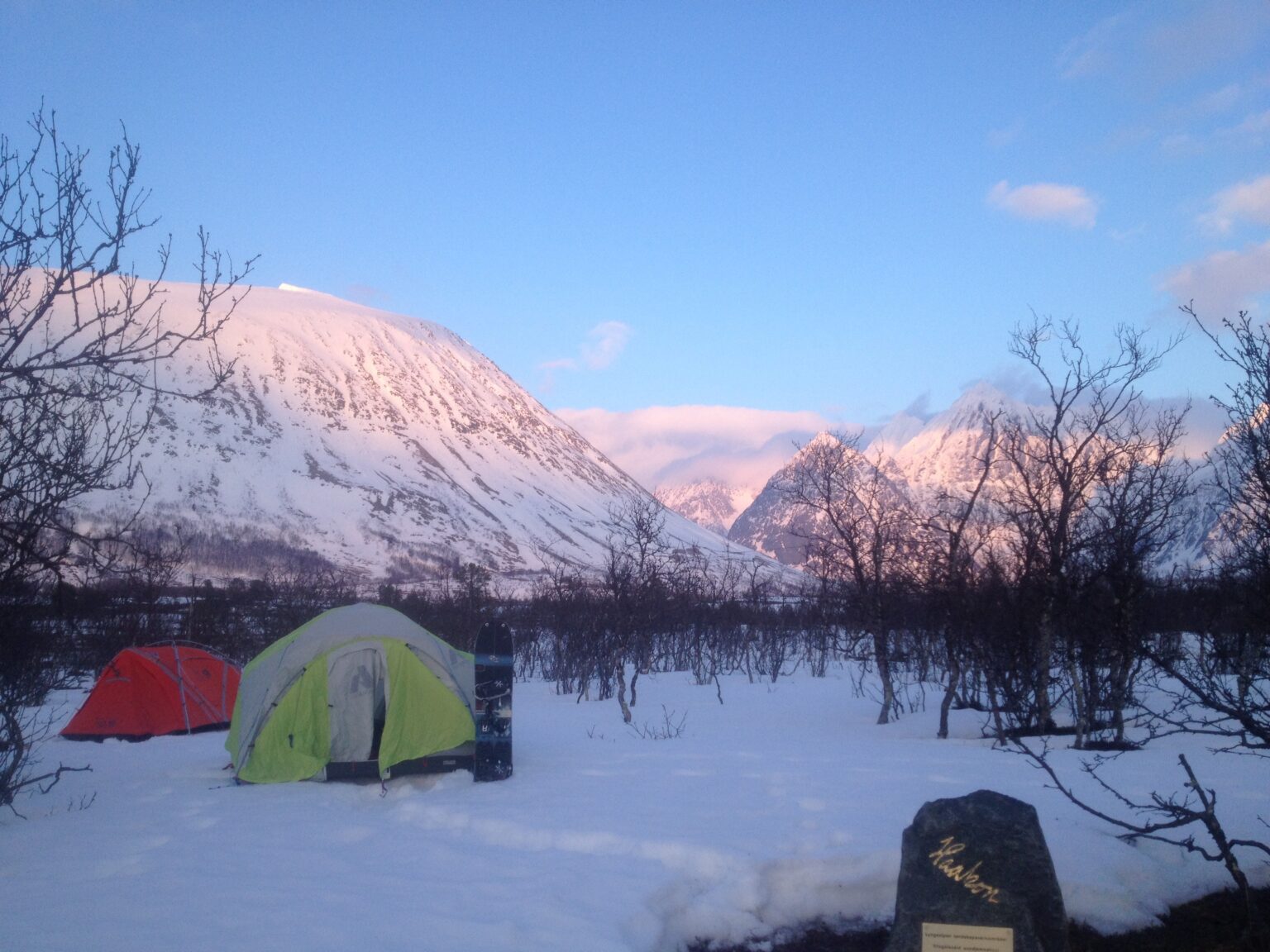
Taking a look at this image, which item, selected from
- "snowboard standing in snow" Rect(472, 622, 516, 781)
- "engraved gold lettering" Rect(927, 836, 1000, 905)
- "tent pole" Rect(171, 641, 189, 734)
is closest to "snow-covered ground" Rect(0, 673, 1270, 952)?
"snowboard standing in snow" Rect(472, 622, 516, 781)

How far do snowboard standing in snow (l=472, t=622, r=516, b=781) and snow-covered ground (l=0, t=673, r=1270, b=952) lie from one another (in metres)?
0.25

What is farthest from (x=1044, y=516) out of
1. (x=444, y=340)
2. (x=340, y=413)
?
(x=444, y=340)

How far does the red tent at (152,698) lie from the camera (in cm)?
1463

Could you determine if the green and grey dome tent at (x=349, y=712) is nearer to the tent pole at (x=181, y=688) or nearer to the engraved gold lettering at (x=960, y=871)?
the tent pole at (x=181, y=688)

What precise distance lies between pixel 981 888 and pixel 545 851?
13.0ft

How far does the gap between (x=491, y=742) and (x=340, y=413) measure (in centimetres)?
9965

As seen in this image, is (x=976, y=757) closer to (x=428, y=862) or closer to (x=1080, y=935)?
(x=1080, y=935)

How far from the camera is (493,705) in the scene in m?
10.3

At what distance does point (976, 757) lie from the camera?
10.5 m

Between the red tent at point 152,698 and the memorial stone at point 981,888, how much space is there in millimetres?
13225

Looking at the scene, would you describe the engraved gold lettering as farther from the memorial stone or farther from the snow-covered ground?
the snow-covered ground

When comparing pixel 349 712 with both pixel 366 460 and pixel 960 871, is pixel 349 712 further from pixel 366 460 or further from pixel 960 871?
pixel 366 460

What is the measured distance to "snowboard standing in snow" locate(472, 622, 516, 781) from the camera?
33.6 feet

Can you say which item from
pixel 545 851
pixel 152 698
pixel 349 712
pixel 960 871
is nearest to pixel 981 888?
pixel 960 871
